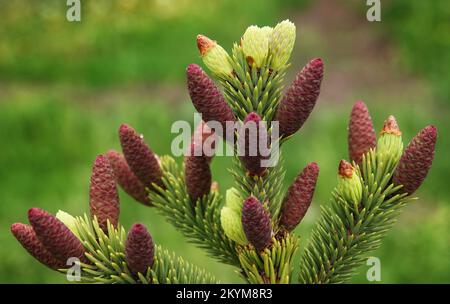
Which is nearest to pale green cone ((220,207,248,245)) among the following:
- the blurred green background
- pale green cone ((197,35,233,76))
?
pale green cone ((197,35,233,76))

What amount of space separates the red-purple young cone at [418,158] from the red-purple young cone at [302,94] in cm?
16

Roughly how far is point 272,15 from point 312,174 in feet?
19.1

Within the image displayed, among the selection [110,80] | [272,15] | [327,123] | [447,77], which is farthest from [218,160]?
[272,15]

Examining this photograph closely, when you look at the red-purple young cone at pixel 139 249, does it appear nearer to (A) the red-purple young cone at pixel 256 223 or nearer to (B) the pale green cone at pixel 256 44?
(A) the red-purple young cone at pixel 256 223

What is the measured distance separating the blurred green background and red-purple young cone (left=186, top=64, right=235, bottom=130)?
2410mm

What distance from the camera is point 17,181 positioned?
413cm

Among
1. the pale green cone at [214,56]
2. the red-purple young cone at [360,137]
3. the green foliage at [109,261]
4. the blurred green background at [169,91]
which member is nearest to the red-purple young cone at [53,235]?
the green foliage at [109,261]

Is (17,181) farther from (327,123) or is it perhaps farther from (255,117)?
(255,117)

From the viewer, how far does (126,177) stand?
113 cm

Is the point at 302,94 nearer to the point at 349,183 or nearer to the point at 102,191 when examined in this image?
the point at 349,183

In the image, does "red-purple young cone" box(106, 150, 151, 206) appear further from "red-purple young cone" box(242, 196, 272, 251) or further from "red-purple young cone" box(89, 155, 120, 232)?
"red-purple young cone" box(242, 196, 272, 251)

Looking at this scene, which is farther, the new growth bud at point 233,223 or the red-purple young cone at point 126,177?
the red-purple young cone at point 126,177

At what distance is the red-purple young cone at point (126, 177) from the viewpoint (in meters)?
1.13

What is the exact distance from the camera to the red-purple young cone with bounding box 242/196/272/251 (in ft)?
2.85
